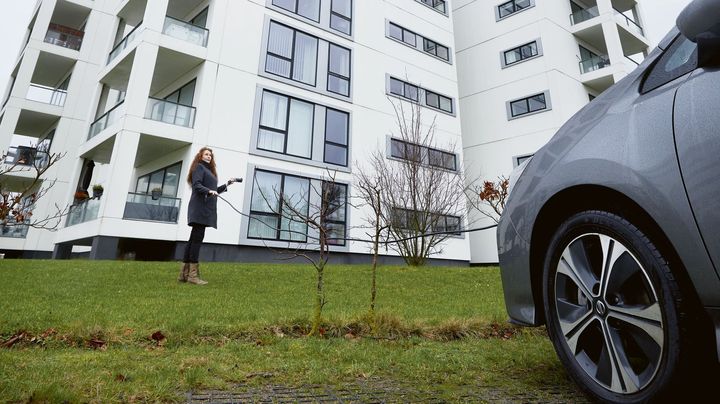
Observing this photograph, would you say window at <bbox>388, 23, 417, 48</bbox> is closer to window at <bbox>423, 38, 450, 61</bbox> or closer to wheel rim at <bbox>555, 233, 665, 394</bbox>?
window at <bbox>423, 38, 450, 61</bbox>

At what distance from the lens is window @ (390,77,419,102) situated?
58.7 feet

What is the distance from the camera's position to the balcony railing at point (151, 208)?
11641 mm

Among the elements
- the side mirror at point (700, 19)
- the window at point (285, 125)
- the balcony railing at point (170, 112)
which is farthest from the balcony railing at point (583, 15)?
the side mirror at point (700, 19)

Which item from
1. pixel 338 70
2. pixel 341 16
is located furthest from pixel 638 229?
pixel 341 16

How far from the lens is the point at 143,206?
11.7 m

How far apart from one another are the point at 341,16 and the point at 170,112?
8.73 m

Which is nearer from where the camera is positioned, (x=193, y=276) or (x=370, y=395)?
(x=370, y=395)


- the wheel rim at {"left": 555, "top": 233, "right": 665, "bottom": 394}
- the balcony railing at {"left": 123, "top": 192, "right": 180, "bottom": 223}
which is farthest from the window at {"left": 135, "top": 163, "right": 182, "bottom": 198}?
the wheel rim at {"left": 555, "top": 233, "right": 665, "bottom": 394}

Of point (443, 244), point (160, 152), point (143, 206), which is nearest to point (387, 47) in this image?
point (443, 244)

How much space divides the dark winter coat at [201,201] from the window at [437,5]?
18.7m

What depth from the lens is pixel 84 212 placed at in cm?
1238

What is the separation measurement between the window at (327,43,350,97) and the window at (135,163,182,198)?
6.64 metres

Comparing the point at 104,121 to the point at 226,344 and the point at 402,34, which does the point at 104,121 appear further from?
the point at 226,344

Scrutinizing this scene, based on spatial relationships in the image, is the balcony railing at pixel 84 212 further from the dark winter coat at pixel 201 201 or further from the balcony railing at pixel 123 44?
the dark winter coat at pixel 201 201
